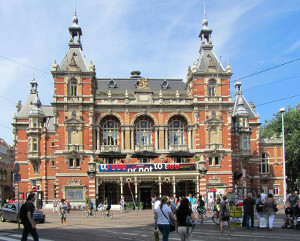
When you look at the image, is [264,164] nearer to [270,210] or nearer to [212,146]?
[212,146]

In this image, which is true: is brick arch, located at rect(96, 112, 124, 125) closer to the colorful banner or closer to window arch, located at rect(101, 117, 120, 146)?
window arch, located at rect(101, 117, 120, 146)

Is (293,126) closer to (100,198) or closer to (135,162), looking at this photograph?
(135,162)

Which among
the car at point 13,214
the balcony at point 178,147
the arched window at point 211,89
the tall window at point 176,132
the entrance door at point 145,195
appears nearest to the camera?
the car at point 13,214

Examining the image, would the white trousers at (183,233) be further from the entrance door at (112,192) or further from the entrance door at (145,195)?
the entrance door at (112,192)

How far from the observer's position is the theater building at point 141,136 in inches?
1881

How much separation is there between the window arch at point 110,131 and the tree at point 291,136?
25.2 meters

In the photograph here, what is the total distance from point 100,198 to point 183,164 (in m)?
10.8

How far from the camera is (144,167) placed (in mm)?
46750

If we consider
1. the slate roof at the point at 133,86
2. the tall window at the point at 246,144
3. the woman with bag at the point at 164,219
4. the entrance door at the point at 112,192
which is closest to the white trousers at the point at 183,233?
the woman with bag at the point at 164,219

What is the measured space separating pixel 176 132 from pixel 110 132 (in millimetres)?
8187

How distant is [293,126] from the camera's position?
65875mm

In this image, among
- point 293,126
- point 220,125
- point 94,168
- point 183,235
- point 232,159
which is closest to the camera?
point 183,235

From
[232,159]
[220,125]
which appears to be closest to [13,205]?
[220,125]

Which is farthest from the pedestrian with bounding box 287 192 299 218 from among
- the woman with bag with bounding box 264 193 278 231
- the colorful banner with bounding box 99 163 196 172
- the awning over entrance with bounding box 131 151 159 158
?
the awning over entrance with bounding box 131 151 159 158
